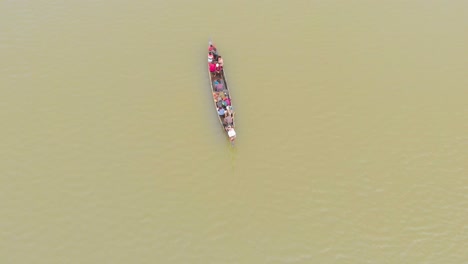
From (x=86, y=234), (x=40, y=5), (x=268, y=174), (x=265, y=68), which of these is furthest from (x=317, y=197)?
(x=40, y=5)

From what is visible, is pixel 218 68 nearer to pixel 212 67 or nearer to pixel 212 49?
pixel 212 67

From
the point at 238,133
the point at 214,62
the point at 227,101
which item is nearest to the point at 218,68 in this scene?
the point at 214,62

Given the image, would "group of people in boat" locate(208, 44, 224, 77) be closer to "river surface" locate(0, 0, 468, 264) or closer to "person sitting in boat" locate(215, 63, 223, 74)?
"person sitting in boat" locate(215, 63, 223, 74)

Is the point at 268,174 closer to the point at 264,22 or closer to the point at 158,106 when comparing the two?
the point at 158,106

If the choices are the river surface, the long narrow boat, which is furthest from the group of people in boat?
the river surface

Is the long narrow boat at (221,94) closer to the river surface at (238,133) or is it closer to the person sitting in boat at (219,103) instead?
the person sitting in boat at (219,103)
